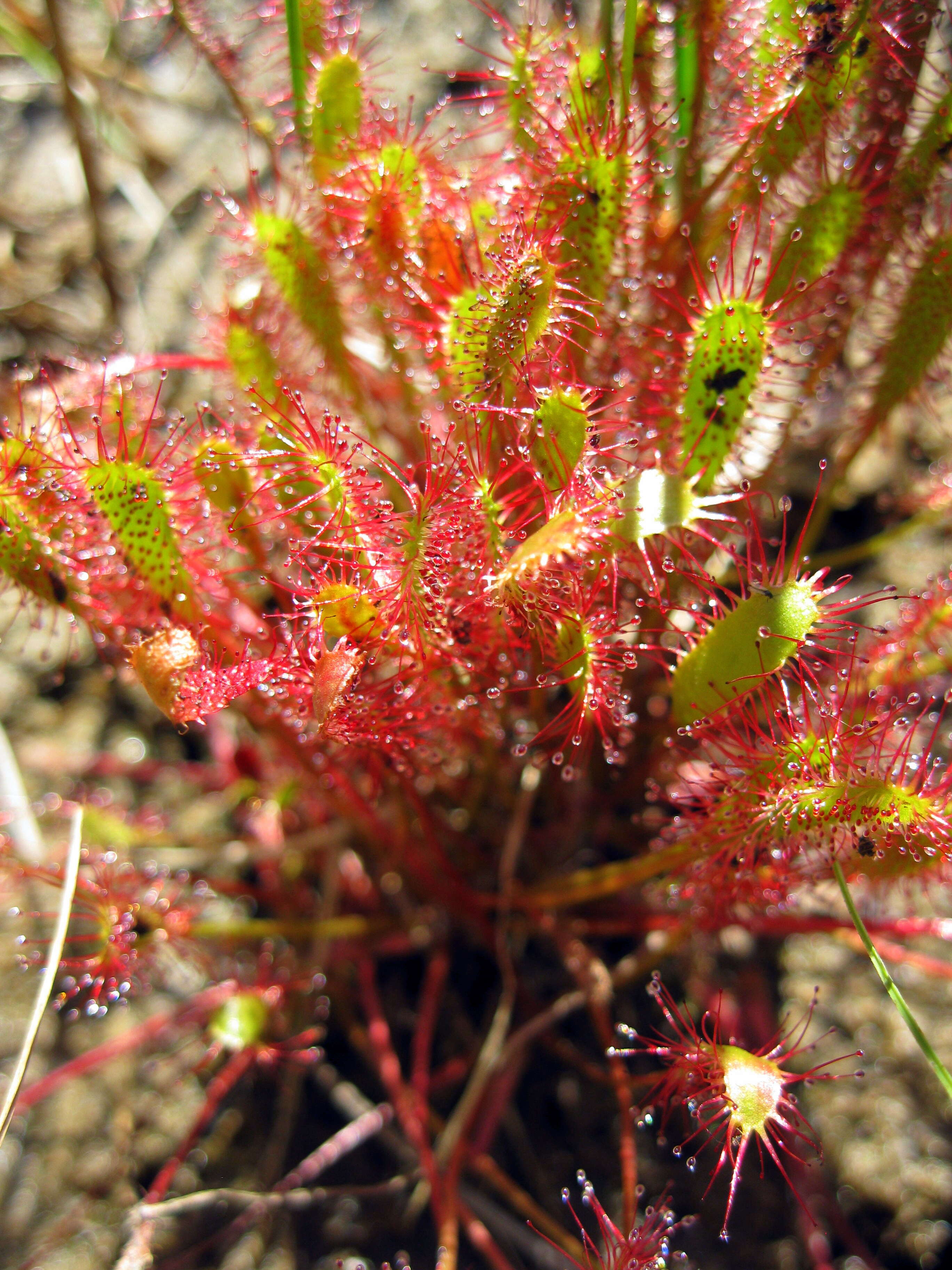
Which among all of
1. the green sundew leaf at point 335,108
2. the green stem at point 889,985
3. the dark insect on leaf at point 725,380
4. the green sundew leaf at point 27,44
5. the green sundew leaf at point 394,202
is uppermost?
the green sundew leaf at point 27,44

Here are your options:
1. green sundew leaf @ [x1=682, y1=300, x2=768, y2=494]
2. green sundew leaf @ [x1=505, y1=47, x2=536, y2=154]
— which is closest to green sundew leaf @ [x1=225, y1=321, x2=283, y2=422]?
green sundew leaf @ [x1=505, y1=47, x2=536, y2=154]

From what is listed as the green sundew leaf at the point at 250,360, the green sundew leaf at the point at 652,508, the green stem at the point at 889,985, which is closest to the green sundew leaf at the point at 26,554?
the green sundew leaf at the point at 250,360

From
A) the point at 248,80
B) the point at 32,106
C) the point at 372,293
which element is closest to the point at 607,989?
the point at 372,293

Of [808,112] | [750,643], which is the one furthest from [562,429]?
[808,112]

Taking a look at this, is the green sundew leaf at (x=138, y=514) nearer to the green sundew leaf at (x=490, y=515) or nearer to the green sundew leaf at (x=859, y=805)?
the green sundew leaf at (x=490, y=515)

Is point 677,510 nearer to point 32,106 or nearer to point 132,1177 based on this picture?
point 132,1177

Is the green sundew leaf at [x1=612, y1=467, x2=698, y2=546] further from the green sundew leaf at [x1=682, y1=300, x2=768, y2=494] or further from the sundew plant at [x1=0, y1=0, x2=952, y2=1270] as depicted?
the green sundew leaf at [x1=682, y1=300, x2=768, y2=494]
